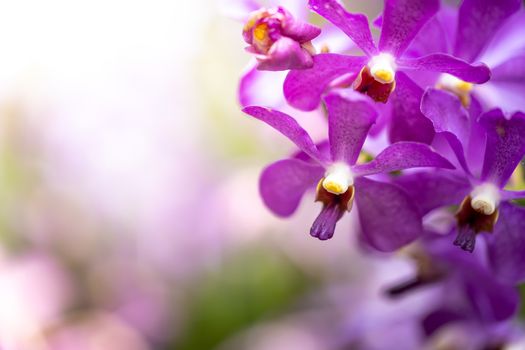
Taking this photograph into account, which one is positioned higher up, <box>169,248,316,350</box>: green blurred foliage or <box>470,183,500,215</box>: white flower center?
<box>169,248,316,350</box>: green blurred foliage

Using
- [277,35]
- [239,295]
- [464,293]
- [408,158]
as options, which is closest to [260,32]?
[277,35]

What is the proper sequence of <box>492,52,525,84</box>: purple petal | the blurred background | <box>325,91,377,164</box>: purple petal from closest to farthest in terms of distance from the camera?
<box>325,91,377,164</box>: purple petal, <box>492,52,525,84</box>: purple petal, the blurred background

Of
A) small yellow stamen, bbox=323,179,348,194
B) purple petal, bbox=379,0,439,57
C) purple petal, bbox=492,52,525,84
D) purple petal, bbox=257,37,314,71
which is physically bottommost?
small yellow stamen, bbox=323,179,348,194

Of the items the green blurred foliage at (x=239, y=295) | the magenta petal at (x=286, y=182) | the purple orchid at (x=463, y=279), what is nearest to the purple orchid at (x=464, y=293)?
the purple orchid at (x=463, y=279)

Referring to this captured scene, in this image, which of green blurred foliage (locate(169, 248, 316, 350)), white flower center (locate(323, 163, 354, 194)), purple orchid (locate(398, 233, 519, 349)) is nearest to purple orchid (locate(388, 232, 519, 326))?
purple orchid (locate(398, 233, 519, 349))

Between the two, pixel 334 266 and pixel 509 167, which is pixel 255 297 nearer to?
pixel 334 266

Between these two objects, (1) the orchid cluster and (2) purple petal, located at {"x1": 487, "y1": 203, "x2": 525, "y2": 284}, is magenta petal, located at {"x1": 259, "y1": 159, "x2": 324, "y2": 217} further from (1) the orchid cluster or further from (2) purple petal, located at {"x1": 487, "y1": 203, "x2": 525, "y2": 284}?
(2) purple petal, located at {"x1": 487, "y1": 203, "x2": 525, "y2": 284}
